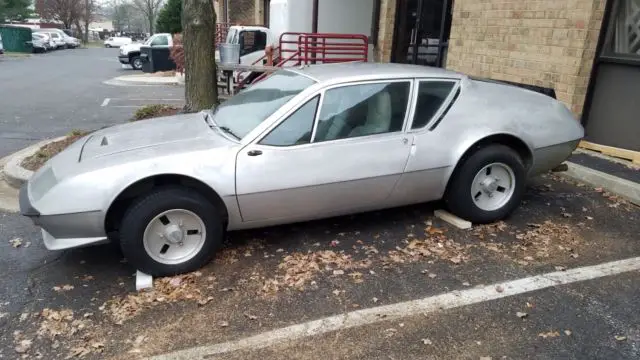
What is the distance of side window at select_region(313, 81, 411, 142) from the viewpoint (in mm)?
3930

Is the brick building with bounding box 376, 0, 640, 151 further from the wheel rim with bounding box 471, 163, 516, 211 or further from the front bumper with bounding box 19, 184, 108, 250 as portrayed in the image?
the front bumper with bounding box 19, 184, 108, 250

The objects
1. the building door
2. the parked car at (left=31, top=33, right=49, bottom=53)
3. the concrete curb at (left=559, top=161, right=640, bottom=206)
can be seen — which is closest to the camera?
the concrete curb at (left=559, top=161, right=640, bottom=206)

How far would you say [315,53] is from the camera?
1288 centimetres

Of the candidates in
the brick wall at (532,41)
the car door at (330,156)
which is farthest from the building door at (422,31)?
the car door at (330,156)

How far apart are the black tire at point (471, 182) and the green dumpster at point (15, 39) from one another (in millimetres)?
45236

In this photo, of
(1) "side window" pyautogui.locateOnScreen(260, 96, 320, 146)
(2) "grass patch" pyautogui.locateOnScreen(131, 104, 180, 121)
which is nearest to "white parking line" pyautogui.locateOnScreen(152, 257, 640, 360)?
(1) "side window" pyautogui.locateOnScreen(260, 96, 320, 146)

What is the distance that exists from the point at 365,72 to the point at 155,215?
2105mm

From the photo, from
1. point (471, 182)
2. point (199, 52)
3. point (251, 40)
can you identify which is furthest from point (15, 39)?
point (471, 182)

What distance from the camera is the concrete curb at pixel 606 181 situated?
5086 millimetres

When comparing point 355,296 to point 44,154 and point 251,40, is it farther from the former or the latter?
point 251,40

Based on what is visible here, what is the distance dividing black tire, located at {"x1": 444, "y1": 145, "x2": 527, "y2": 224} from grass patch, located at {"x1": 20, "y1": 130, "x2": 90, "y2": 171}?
4.82 m

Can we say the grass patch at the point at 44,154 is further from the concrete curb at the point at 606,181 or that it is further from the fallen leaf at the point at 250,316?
the concrete curb at the point at 606,181

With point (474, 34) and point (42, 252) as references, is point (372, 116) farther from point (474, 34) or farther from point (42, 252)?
point (474, 34)

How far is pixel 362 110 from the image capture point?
407 cm
